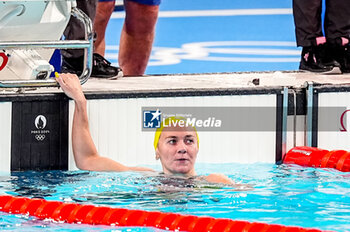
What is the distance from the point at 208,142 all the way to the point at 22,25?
4.53 ft

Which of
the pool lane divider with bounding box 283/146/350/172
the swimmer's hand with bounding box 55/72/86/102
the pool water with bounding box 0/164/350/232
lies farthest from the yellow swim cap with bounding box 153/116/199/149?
the pool lane divider with bounding box 283/146/350/172

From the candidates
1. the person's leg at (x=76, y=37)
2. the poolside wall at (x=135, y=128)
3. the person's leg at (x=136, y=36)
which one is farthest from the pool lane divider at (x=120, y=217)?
the person's leg at (x=136, y=36)

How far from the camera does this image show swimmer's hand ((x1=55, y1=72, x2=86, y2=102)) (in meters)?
5.05

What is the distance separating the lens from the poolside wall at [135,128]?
516cm

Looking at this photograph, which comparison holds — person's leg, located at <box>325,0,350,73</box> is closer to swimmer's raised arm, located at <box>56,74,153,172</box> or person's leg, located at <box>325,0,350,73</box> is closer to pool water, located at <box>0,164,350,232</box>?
pool water, located at <box>0,164,350,232</box>

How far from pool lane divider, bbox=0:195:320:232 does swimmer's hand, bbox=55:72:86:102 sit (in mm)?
964

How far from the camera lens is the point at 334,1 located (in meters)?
5.93

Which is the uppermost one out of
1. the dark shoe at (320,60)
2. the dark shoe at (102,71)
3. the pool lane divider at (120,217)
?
the dark shoe at (320,60)

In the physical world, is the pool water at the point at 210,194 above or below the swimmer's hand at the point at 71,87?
below

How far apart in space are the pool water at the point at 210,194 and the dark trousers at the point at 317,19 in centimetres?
109

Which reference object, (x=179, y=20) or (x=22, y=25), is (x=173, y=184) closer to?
(x=22, y=25)

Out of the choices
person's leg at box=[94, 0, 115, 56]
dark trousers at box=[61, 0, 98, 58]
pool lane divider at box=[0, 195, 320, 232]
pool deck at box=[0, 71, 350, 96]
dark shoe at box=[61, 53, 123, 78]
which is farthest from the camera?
person's leg at box=[94, 0, 115, 56]

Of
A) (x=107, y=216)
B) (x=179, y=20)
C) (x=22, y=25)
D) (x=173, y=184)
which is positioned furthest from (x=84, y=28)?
(x=179, y=20)

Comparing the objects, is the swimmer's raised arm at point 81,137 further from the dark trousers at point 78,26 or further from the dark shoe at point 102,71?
the dark shoe at point 102,71
